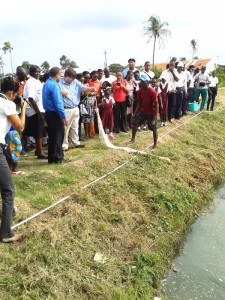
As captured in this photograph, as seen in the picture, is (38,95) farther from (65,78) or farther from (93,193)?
(93,193)

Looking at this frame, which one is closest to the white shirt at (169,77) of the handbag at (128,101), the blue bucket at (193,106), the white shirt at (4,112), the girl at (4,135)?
the handbag at (128,101)

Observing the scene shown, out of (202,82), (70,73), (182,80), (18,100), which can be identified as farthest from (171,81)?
(18,100)

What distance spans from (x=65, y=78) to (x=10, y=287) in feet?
14.6

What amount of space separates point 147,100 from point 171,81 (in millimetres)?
3226

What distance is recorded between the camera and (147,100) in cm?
745

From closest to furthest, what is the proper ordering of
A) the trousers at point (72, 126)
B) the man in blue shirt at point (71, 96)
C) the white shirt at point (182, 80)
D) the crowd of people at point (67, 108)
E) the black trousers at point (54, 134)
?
the crowd of people at point (67, 108)
the black trousers at point (54, 134)
the man in blue shirt at point (71, 96)
the trousers at point (72, 126)
the white shirt at point (182, 80)

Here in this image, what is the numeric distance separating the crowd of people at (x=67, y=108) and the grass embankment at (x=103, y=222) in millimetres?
433

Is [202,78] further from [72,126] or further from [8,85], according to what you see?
[8,85]

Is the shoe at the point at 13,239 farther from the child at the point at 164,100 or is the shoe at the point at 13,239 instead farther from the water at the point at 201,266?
the child at the point at 164,100

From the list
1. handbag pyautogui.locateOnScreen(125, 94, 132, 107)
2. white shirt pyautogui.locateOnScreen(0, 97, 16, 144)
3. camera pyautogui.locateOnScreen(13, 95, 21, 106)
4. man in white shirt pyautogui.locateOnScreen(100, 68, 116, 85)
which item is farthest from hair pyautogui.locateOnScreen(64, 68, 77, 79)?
white shirt pyautogui.locateOnScreen(0, 97, 16, 144)

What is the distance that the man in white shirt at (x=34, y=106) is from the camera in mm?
6172

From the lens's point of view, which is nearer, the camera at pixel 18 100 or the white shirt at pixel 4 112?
the white shirt at pixel 4 112

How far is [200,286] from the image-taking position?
432 centimetres

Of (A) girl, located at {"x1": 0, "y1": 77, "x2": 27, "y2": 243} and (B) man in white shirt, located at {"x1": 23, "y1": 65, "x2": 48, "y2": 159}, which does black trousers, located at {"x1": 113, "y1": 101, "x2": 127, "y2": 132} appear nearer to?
(B) man in white shirt, located at {"x1": 23, "y1": 65, "x2": 48, "y2": 159}
